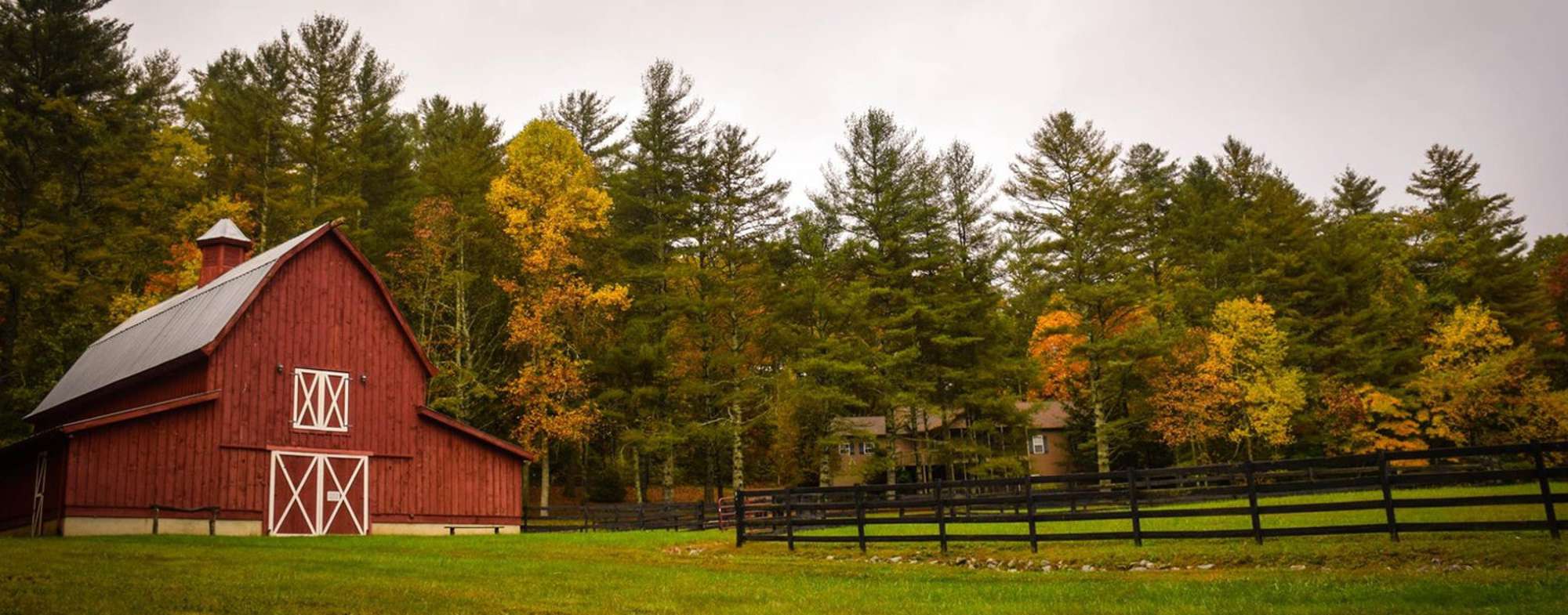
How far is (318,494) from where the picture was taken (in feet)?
82.0

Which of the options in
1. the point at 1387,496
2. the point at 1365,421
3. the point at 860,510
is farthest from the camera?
the point at 1365,421

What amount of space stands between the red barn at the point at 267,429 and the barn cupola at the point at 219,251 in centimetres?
20

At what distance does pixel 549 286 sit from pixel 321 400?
1138 centimetres

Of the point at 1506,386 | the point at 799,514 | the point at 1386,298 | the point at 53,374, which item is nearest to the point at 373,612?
the point at 799,514

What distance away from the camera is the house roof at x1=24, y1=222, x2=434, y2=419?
79.0ft

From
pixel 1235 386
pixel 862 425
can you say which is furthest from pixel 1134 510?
pixel 862 425

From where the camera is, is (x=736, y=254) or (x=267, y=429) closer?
(x=267, y=429)

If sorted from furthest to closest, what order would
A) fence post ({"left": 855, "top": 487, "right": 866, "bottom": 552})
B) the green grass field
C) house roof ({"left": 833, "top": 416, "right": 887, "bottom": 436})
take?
house roof ({"left": 833, "top": 416, "right": 887, "bottom": 436}), fence post ({"left": 855, "top": 487, "right": 866, "bottom": 552}), the green grass field

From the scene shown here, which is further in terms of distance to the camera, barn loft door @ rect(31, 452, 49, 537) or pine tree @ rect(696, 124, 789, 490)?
pine tree @ rect(696, 124, 789, 490)

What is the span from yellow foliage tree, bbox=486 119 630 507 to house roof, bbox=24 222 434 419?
6537 millimetres

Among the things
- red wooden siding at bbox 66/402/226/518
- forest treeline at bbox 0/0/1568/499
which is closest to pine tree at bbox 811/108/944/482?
forest treeline at bbox 0/0/1568/499

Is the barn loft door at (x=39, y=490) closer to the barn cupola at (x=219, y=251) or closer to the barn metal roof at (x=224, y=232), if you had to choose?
the barn cupola at (x=219, y=251)

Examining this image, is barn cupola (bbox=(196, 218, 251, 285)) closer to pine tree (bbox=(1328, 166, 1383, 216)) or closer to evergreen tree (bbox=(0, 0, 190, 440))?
evergreen tree (bbox=(0, 0, 190, 440))

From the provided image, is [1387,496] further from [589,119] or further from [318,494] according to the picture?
[589,119]
